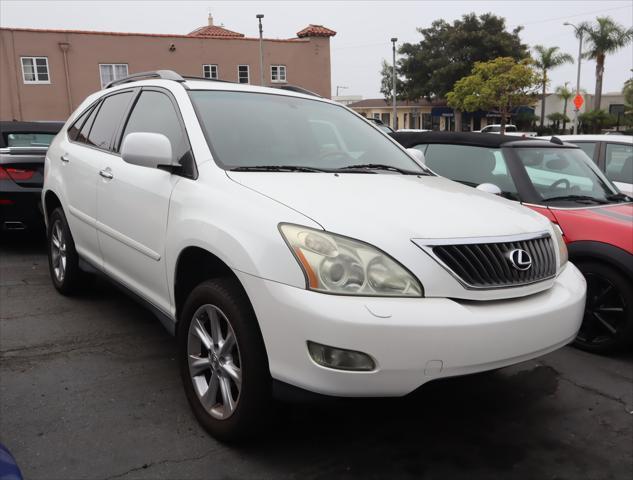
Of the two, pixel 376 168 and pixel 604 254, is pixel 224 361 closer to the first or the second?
pixel 376 168

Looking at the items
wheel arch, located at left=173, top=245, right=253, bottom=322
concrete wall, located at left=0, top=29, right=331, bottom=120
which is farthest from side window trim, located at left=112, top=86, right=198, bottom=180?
concrete wall, located at left=0, top=29, right=331, bottom=120

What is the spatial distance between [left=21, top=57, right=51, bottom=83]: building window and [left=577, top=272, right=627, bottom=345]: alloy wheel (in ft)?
105

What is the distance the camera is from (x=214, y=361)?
2.67 metres

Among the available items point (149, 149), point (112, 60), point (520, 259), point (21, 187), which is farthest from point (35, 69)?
point (520, 259)

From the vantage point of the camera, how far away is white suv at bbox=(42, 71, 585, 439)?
2.19 metres

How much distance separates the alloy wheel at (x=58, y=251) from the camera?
4.68 meters

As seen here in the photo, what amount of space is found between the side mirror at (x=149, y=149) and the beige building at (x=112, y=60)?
29.6m

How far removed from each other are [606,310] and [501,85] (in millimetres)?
37243

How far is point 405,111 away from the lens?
58125 millimetres

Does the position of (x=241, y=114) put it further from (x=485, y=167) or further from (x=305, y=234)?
(x=485, y=167)

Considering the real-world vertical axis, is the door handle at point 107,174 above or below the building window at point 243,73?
below

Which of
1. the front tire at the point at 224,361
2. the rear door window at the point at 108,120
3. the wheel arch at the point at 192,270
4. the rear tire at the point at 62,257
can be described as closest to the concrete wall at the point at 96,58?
the rear tire at the point at 62,257

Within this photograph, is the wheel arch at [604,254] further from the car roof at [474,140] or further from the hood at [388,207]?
the hood at [388,207]

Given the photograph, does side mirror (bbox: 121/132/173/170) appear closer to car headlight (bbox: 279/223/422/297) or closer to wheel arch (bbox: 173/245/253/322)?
wheel arch (bbox: 173/245/253/322)
